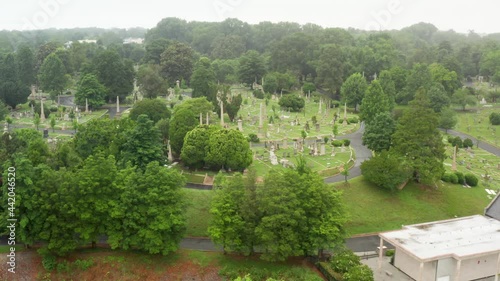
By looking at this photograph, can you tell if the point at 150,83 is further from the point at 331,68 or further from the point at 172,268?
the point at 172,268

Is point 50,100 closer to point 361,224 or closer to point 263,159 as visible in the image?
point 263,159

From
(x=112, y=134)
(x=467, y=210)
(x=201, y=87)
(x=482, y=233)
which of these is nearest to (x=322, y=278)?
(x=482, y=233)

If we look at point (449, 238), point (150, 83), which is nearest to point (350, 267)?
point (449, 238)

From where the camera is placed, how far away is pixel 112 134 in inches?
1825

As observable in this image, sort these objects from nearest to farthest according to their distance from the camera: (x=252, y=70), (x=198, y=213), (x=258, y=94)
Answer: (x=198, y=213) → (x=258, y=94) → (x=252, y=70)

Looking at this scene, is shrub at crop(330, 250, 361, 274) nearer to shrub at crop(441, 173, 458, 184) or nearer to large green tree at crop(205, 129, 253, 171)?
large green tree at crop(205, 129, 253, 171)

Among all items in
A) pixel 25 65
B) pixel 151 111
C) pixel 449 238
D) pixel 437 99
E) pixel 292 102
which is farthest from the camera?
pixel 25 65

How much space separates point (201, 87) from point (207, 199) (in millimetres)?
42410

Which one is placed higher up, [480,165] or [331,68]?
[331,68]

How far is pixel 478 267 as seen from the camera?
32.8 metres

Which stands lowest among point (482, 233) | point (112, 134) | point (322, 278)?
point (322, 278)

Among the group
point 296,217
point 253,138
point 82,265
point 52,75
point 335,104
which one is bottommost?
point 82,265

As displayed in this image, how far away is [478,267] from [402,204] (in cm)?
1124

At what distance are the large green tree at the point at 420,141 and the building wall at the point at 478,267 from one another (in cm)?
1186
